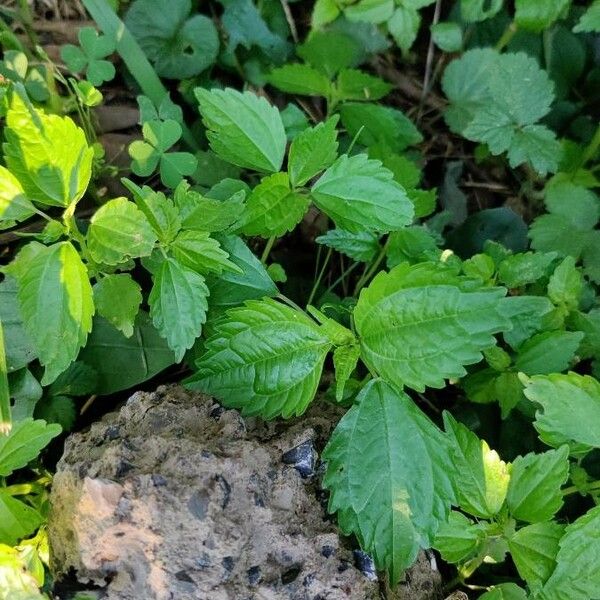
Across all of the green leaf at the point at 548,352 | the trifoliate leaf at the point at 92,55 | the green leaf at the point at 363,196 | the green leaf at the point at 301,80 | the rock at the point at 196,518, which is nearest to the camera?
the rock at the point at 196,518

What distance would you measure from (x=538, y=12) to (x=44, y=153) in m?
1.62

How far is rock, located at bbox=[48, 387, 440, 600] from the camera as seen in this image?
131cm

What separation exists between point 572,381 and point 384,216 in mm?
582

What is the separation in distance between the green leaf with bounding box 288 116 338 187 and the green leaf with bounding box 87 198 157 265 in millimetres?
402

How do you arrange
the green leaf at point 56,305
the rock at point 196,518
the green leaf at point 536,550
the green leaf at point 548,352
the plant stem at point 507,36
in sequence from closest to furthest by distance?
the rock at point 196,518 → the green leaf at point 56,305 → the green leaf at point 536,550 → the green leaf at point 548,352 → the plant stem at point 507,36

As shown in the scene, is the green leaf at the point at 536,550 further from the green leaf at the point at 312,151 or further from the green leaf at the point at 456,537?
the green leaf at the point at 312,151

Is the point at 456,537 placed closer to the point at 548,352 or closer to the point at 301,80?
the point at 548,352

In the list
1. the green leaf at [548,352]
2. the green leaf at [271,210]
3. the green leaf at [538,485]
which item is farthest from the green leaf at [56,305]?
the green leaf at [548,352]

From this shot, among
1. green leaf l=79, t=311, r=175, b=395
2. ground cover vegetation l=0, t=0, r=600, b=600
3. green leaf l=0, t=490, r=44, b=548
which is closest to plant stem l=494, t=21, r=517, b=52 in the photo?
ground cover vegetation l=0, t=0, r=600, b=600

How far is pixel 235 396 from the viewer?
59.2 inches

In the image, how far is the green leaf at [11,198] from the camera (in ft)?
4.82

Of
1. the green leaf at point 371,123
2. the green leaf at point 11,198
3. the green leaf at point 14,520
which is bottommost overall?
the green leaf at point 14,520

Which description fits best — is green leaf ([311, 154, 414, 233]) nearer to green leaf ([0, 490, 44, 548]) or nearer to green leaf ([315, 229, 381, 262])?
green leaf ([315, 229, 381, 262])

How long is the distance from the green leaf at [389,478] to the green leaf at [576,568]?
11.8 inches
